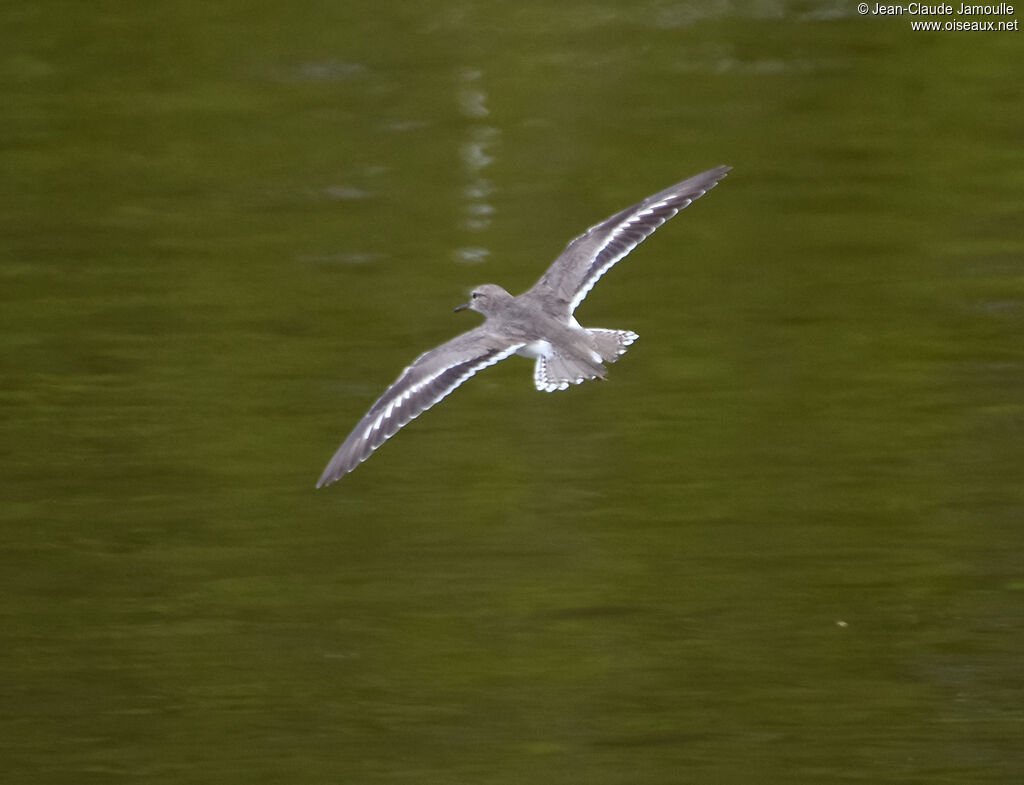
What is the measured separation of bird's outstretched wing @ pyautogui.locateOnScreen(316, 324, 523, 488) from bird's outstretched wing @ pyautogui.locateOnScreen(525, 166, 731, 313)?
22.5 inches

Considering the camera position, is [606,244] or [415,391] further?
[606,244]

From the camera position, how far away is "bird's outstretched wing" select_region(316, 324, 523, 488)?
24.0 ft

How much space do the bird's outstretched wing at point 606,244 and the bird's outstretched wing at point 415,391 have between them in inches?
22.5

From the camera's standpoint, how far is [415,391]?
24.3 feet

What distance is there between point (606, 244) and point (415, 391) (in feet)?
4.54

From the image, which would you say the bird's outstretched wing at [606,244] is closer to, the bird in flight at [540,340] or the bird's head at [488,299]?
the bird in flight at [540,340]

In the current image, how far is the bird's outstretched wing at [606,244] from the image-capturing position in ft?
27.1

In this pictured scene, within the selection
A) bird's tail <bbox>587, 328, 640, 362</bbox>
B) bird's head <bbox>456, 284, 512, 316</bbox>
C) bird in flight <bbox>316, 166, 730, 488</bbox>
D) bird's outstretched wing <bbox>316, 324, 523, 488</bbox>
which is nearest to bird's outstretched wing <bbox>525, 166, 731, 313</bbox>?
bird in flight <bbox>316, 166, 730, 488</bbox>

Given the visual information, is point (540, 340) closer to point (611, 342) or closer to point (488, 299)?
point (611, 342)

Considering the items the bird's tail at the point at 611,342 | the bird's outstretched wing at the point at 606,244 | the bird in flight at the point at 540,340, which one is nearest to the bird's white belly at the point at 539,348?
the bird in flight at the point at 540,340

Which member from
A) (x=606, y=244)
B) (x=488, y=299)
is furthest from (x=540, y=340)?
(x=606, y=244)

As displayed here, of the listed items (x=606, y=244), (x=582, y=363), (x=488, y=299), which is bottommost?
(x=582, y=363)

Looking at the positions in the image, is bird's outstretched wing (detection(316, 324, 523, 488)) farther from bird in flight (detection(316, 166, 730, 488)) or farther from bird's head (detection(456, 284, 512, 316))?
bird's head (detection(456, 284, 512, 316))

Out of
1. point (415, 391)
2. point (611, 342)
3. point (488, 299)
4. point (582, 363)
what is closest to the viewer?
point (415, 391)
